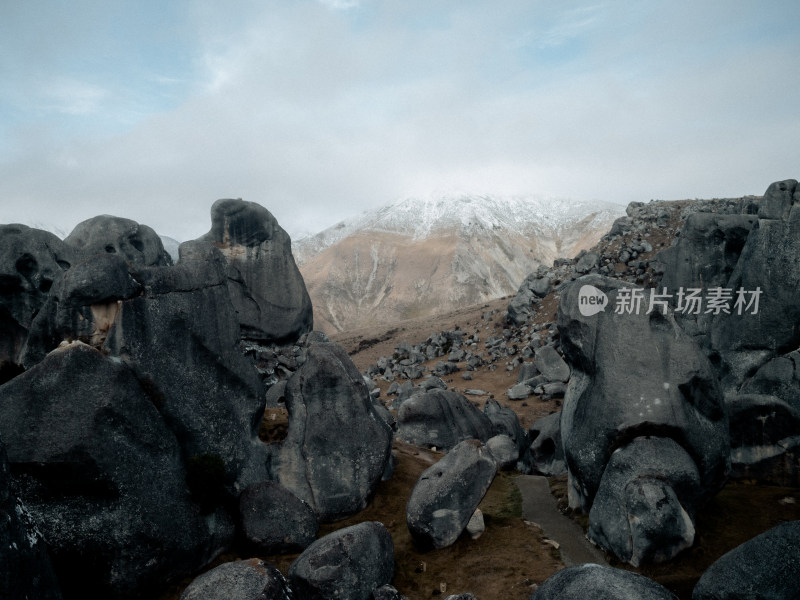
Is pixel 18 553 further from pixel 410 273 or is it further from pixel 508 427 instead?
pixel 410 273

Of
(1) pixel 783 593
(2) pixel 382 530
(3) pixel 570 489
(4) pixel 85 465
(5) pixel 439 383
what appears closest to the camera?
(1) pixel 783 593

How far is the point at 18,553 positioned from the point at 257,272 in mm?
26572

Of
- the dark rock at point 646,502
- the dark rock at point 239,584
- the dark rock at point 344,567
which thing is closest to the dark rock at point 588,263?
the dark rock at point 646,502

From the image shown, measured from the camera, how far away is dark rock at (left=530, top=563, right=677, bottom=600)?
7.48 m

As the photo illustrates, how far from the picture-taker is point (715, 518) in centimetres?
1350

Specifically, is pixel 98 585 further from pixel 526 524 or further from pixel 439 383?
pixel 439 383

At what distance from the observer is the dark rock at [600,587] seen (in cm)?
748

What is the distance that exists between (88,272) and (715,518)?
16.5 meters

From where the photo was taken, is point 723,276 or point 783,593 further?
point 723,276

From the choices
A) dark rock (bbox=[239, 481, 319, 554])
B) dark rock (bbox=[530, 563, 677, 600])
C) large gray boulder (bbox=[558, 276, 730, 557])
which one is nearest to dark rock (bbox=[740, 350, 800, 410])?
large gray boulder (bbox=[558, 276, 730, 557])

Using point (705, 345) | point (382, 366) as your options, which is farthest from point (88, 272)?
point (382, 366)

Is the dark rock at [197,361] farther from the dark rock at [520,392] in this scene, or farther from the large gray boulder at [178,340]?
the dark rock at [520,392]

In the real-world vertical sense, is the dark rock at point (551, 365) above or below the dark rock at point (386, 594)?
above

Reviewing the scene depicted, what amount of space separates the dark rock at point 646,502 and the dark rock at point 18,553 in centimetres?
1083
